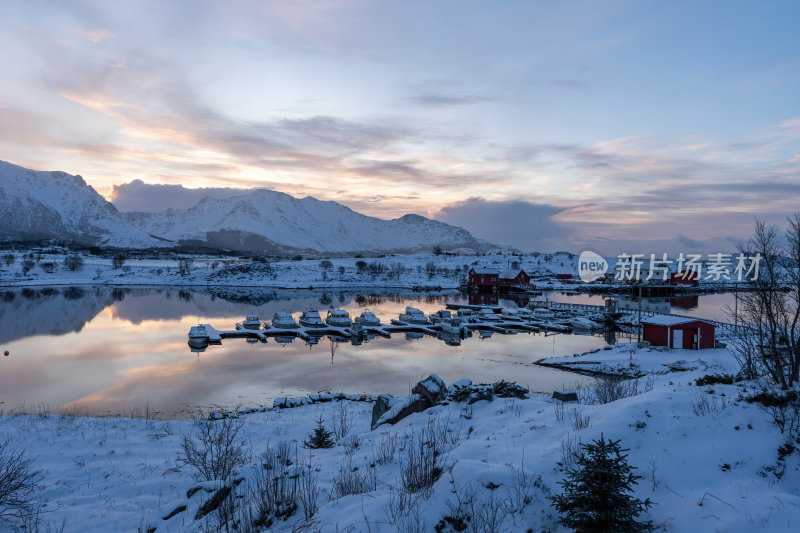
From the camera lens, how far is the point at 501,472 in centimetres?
688

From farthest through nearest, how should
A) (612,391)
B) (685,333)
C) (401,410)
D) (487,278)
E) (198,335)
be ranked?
(487,278)
(198,335)
(685,333)
(401,410)
(612,391)

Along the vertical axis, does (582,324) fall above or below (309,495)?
below

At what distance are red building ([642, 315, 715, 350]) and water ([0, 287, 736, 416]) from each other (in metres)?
7.85

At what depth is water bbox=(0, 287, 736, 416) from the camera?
26.3 m

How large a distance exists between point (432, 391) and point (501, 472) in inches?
351

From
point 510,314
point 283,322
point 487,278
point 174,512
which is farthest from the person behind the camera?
point 487,278

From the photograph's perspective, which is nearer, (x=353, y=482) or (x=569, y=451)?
(x=569, y=451)

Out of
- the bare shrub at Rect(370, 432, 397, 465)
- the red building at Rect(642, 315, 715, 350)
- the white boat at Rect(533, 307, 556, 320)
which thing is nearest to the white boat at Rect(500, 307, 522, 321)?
the white boat at Rect(533, 307, 556, 320)

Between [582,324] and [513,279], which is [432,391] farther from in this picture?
[513,279]

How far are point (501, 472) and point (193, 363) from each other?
108 feet

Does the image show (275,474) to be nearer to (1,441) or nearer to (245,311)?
(1,441)

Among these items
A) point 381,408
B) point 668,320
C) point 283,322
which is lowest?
point 283,322

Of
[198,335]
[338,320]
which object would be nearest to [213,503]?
[198,335]

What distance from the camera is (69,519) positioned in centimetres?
843
